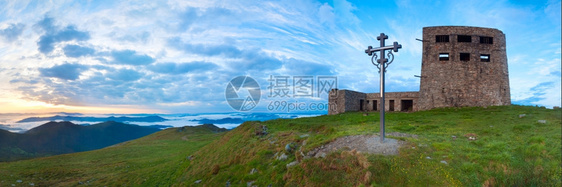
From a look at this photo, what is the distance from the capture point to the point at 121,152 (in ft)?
137

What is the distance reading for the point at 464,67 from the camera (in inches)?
1359

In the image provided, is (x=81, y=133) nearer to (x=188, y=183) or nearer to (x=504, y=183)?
(x=188, y=183)

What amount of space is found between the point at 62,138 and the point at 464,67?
510 ft

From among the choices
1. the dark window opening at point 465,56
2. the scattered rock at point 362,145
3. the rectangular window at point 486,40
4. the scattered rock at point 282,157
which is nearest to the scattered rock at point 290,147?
the scattered rock at point 282,157

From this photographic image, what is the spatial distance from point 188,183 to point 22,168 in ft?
86.1

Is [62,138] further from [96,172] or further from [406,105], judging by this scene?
[406,105]

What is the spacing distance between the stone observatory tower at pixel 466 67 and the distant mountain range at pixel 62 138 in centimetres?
10698

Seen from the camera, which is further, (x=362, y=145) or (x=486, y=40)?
(x=486, y=40)

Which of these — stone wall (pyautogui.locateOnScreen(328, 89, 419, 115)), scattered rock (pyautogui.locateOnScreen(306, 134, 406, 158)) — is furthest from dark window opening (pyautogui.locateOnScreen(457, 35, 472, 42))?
scattered rock (pyautogui.locateOnScreen(306, 134, 406, 158))

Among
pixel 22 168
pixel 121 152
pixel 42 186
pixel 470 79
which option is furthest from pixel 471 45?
pixel 22 168

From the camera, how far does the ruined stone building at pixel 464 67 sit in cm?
3444

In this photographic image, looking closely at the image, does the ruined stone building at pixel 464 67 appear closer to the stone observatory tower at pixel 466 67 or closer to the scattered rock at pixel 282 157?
the stone observatory tower at pixel 466 67

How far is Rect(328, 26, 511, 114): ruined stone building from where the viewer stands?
113 ft

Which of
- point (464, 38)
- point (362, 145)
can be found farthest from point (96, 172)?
point (464, 38)
